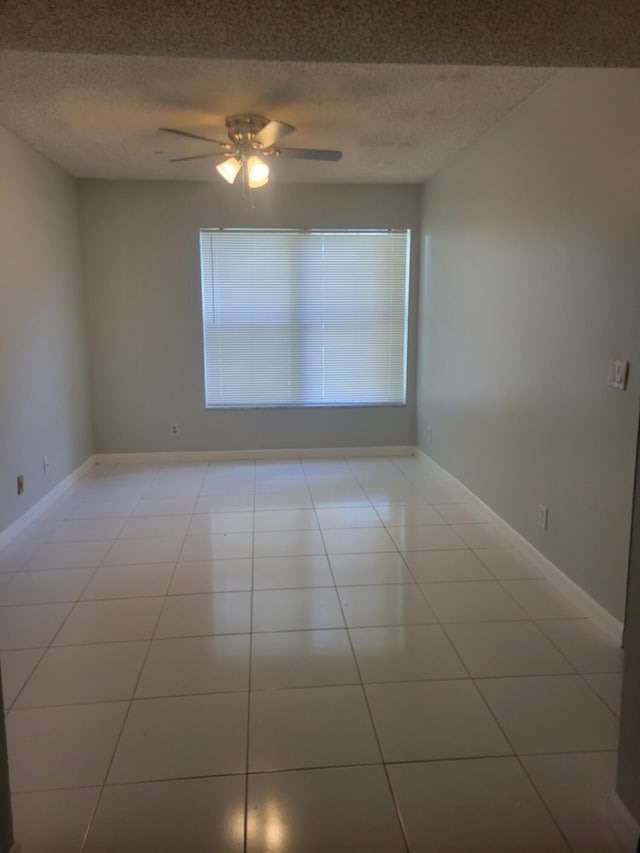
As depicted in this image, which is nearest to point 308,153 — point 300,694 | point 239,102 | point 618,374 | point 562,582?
point 239,102

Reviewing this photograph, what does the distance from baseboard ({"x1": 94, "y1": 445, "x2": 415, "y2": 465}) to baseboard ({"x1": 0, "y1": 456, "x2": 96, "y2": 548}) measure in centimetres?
28

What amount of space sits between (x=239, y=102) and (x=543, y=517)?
8.97 feet

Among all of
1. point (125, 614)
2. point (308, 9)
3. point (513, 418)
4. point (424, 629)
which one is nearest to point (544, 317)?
point (513, 418)

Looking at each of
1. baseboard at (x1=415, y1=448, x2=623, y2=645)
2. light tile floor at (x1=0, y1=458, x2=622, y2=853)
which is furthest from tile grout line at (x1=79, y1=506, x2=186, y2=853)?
baseboard at (x1=415, y1=448, x2=623, y2=645)

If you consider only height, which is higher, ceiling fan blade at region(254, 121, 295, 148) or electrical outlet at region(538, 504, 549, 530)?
ceiling fan blade at region(254, 121, 295, 148)

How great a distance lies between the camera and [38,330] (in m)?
4.09

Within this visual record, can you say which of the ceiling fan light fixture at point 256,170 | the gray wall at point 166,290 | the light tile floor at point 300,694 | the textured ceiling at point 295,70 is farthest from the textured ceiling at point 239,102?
the light tile floor at point 300,694

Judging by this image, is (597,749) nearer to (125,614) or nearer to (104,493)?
(125,614)

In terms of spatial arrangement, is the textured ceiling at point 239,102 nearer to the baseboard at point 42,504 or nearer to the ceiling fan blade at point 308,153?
the ceiling fan blade at point 308,153

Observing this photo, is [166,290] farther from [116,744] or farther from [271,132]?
[116,744]

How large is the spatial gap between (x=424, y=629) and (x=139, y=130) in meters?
3.30

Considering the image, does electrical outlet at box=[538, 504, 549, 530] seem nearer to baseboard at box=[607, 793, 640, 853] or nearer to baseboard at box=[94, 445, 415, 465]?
baseboard at box=[607, 793, 640, 853]

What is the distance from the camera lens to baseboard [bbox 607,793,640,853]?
1.43m

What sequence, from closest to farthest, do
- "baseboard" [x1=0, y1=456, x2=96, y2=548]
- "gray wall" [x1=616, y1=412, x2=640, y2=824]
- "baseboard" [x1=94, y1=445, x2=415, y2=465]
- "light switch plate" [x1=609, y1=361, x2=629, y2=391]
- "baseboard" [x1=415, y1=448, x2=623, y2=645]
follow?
"gray wall" [x1=616, y1=412, x2=640, y2=824]
"light switch plate" [x1=609, y1=361, x2=629, y2=391]
"baseboard" [x1=415, y1=448, x2=623, y2=645]
"baseboard" [x1=0, y1=456, x2=96, y2=548]
"baseboard" [x1=94, y1=445, x2=415, y2=465]
